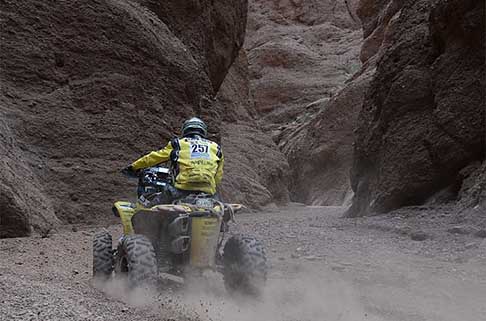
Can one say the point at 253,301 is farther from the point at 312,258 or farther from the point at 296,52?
the point at 296,52

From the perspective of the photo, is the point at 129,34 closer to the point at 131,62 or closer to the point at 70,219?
the point at 131,62

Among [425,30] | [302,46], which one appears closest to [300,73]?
[302,46]

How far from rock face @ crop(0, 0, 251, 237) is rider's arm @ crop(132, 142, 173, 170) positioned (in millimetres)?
3352

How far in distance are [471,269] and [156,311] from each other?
3693 millimetres

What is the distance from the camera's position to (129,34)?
13.6 meters

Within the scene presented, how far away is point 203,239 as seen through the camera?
5332 millimetres

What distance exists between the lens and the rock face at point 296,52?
165 feet

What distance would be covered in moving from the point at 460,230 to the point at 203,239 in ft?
15.4

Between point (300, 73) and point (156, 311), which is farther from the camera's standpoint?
point (300, 73)

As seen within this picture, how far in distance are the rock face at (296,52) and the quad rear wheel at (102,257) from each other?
41.1 metres

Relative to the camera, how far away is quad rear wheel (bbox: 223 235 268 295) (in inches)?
214

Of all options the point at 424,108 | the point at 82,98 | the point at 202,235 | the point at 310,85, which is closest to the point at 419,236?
the point at 424,108

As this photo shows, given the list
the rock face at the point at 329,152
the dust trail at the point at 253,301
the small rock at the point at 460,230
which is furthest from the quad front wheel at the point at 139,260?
the rock face at the point at 329,152

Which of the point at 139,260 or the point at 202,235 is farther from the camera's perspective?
the point at 202,235
